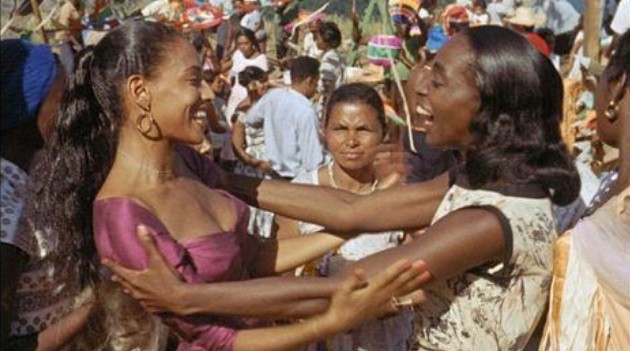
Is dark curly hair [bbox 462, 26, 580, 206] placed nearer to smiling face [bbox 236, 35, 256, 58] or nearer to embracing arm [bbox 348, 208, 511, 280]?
embracing arm [bbox 348, 208, 511, 280]

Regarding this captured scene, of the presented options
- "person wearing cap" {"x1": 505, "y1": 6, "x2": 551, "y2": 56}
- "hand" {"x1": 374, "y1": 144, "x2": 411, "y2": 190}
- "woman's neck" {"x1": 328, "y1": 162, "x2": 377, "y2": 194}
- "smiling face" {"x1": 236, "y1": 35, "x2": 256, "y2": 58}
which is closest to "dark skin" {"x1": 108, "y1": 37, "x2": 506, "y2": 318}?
"hand" {"x1": 374, "y1": 144, "x2": 411, "y2": 190}

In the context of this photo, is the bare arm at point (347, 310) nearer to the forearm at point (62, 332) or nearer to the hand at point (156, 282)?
the hand at point (156, 282)

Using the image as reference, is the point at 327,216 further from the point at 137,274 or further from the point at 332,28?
the point at 332,28

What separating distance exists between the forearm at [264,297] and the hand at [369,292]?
6 cm

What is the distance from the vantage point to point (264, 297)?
2965mm

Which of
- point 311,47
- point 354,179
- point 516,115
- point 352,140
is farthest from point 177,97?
point 311,47

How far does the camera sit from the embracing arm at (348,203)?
359 centimetres

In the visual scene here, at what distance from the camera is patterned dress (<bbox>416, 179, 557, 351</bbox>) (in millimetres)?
3037

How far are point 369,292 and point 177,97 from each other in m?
0.74

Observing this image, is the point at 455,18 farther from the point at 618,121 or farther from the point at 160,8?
the point at 618,121

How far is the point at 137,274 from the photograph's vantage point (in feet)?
9.55

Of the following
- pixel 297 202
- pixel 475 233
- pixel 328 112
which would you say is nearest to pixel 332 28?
pixel 328 112

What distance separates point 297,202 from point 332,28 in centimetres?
777

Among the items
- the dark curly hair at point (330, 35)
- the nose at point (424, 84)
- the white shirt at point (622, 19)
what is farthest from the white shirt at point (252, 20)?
the nose at point (424, 84)
